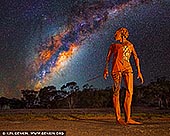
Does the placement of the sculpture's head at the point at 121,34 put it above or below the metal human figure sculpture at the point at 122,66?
above

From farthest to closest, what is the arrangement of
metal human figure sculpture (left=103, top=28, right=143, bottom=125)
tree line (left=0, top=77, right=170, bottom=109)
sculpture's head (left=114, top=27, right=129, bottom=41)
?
tree line (left=0, top=77, right=170, bottom=109)
sculpture's head (left=114, top=27, right=129, bottom=41)
metal human figure sculpture (left=103, top=28, right=143, bottom=125)

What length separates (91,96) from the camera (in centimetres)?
4966

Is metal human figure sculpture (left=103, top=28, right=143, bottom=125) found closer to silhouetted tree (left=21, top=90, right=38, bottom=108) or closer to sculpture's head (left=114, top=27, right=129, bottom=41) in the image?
sculpture's head (left=114, top=27, right=129, bottom=41)

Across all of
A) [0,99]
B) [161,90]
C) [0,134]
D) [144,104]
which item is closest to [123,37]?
[0,134]

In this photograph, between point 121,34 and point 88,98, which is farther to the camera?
point 88,98

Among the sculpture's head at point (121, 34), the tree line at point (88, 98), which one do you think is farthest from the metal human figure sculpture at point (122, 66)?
the tree line at point (88, 98)

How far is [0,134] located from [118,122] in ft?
19.6

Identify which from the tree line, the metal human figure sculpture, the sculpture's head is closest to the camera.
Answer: the metal human figure sculpture

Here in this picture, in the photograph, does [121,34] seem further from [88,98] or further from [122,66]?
[88,98]

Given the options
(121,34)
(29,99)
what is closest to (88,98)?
(29,99)

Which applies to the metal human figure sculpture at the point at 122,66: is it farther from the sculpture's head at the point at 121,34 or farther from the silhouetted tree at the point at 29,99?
the silhouetted tree at the point at 29,99

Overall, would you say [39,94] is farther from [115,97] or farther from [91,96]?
[115,97]

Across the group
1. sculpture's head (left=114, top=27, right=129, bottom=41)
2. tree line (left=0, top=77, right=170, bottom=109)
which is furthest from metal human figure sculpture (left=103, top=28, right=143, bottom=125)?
tree line (left=0, top=77, right=170, bottom=109)

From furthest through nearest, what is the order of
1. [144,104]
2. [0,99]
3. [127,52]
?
[0,99]
[144,104]
[127,52]
